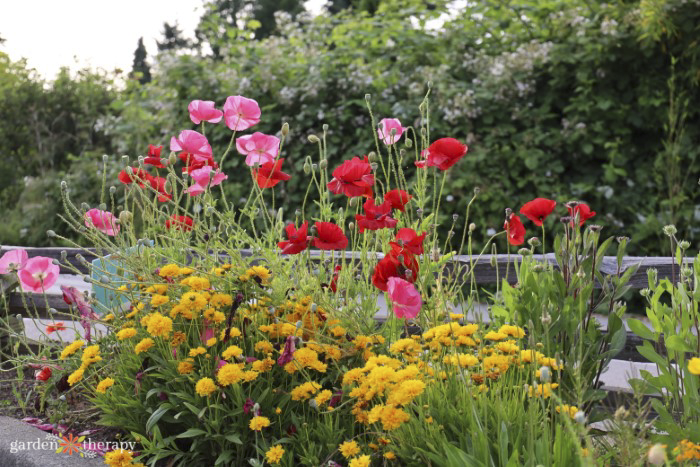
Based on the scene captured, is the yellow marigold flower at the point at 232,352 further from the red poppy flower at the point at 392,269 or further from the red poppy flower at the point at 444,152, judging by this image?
the red poppy flower at the point at 444,152

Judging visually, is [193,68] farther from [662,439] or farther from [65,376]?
[662,439]

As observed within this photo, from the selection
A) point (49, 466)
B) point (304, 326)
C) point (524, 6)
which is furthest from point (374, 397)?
point (524, 6)

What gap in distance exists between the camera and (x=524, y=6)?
5.64 m

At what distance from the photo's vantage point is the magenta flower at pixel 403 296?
1649mm

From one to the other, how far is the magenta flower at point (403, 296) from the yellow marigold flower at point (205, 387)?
50cm

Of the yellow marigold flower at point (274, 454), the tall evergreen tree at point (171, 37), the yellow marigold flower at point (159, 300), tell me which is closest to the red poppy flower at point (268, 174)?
the yellow marigold flower at point (159, 300)

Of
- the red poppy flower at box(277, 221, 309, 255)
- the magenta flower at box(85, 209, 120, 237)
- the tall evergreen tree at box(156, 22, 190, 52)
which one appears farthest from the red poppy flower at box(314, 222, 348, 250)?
the tall evergreen tree at box(156, 22, 190, 52)

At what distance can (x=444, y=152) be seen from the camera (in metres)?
1.96

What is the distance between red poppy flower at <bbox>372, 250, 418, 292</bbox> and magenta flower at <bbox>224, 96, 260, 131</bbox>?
2.28ft

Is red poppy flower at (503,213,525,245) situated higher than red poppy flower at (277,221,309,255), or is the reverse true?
red poppy flower at (277,221,309,255)

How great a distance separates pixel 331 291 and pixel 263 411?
0.46 metres

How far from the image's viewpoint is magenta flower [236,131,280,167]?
2129 millimetres

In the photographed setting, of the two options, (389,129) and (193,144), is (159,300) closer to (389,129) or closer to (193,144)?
(193,144)

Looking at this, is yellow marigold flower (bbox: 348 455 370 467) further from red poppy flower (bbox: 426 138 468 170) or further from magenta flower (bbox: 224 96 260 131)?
magenta flower (bbox: 224 96 260 131)
